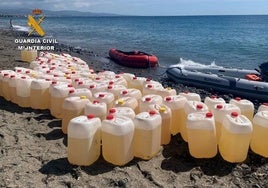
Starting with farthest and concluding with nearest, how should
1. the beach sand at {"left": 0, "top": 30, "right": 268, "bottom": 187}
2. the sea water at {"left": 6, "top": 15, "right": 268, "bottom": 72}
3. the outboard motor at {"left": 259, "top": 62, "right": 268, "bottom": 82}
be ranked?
the sea water at {"left": 6, "top": 15, "right": 268, "bottom": 72} → the outboard motor at {"left": 259, "top": 62, "right": 268, "bottom": 82} → the beach sand at {"left": 0, "top": 30, "right": 268, "bottom": 187}

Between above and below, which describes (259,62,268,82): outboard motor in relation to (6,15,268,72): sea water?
above

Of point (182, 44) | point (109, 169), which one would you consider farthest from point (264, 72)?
point (182, 44)

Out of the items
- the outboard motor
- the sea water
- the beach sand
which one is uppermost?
the outboard motor

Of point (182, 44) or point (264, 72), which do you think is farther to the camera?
point (182, 44)

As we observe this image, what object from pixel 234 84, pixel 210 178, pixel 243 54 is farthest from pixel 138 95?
pixel 243 54

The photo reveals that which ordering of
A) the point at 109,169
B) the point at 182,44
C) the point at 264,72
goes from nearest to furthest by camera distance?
the point at 109,169 → the point at 264,72 → the point at 182,44

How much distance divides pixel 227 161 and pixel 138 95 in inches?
80.8

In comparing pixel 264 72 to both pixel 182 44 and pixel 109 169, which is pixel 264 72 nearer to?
pixel 109 169

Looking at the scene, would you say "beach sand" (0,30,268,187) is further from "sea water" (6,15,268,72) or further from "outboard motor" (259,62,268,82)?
"sea water" (6,15,268,72)

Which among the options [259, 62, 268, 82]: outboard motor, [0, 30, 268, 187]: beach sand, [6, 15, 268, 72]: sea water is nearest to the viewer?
[0, 30, 268, 187]: beach sand

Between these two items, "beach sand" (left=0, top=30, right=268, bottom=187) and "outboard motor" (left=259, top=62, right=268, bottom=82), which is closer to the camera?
"beach sand" (left=0, top=30, right=268, bottom=187)

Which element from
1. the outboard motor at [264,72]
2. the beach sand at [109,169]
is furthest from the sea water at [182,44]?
the beach sand at [109,169]

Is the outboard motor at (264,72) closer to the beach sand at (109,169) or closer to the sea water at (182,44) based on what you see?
the beach sand at (109,169)

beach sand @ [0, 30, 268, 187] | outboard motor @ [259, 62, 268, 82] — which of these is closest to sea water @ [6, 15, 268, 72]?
outboard motor @ [259, 62, 268, 82]
